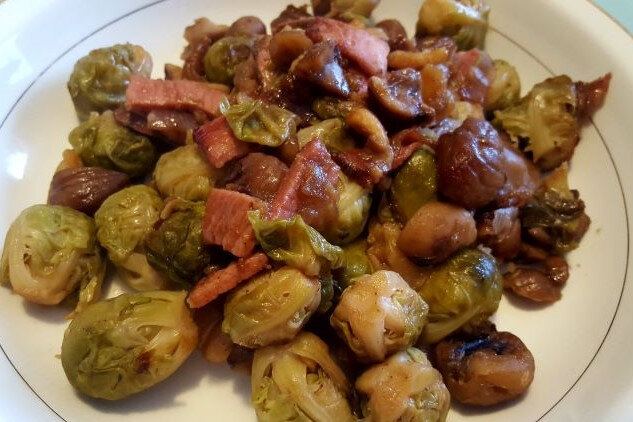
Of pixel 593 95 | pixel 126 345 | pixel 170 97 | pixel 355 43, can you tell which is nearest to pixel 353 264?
pixel 126 345

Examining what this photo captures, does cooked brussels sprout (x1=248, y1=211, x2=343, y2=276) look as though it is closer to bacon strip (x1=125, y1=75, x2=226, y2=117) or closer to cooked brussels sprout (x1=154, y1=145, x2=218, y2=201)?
cooked brussels sprout (x1=154, y1=145, x2=218, y2=201)

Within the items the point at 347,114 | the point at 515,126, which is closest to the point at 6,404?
the point at 347,114

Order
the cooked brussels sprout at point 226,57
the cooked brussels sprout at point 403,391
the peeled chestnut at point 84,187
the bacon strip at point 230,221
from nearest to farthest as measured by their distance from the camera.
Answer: the cooked brussels sprout at point 403,391 < the bacon strip at point 230,221 < the peeled chestnut at point 84,187 < the cooked brussels sprout at point 226,57

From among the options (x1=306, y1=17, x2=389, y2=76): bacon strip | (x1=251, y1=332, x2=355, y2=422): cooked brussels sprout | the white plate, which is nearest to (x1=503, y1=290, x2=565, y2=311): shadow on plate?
the white plate

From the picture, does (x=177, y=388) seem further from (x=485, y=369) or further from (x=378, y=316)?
(x=485, y=369)

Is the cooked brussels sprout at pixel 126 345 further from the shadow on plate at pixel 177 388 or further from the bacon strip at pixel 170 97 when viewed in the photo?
the bacon strip at pixel 170 97

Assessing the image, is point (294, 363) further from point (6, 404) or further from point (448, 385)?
point (6, 404)

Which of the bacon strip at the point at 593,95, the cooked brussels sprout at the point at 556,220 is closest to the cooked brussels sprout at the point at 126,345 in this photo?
the cooked brussels sprout at the point at 556,220
